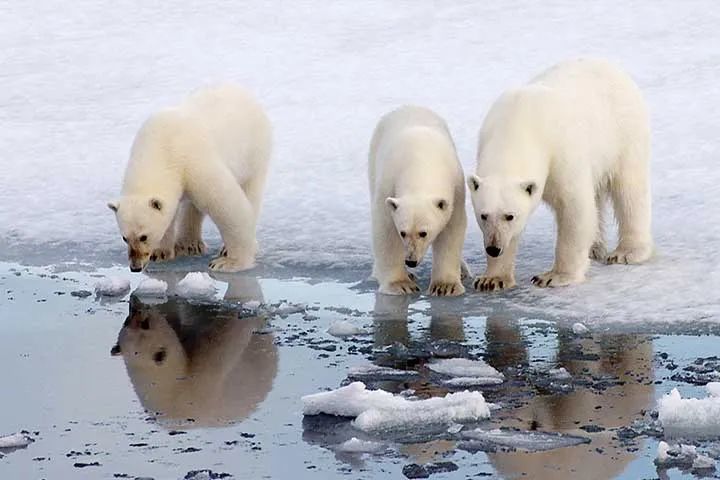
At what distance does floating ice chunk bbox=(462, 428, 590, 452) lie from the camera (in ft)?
13.9

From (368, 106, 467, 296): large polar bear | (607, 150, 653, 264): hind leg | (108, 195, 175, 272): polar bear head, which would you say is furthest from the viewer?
(607, 150, 653, 264): hind leg

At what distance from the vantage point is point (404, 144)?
692 centimetres

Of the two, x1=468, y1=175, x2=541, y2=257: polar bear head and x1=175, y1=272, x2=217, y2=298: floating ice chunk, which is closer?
x1=468, y1=175, x2=541, y2=257: polar bear head

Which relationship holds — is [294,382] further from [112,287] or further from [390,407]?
[112,287]

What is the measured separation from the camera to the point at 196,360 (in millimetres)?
5496

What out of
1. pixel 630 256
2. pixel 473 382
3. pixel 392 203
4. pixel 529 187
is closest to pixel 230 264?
pixel 392 203

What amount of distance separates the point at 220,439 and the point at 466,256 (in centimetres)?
351

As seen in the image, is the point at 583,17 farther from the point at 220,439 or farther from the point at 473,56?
the point at 220,439

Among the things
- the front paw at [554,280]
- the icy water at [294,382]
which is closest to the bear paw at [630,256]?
the front paw at [554,280]

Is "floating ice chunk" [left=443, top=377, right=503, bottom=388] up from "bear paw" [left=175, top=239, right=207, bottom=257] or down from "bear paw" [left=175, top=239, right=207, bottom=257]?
up

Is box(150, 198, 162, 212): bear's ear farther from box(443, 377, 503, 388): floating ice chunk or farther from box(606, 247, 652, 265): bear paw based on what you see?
box(443, 377, 503, 388): floating ice chunk

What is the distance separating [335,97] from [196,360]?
7.24 m

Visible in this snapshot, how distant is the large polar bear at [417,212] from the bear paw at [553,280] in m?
0.39

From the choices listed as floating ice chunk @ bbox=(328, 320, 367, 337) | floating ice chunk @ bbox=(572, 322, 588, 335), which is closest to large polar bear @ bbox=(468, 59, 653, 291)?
floating ice chunk @ bbox=(572, 322, 588, 335)
